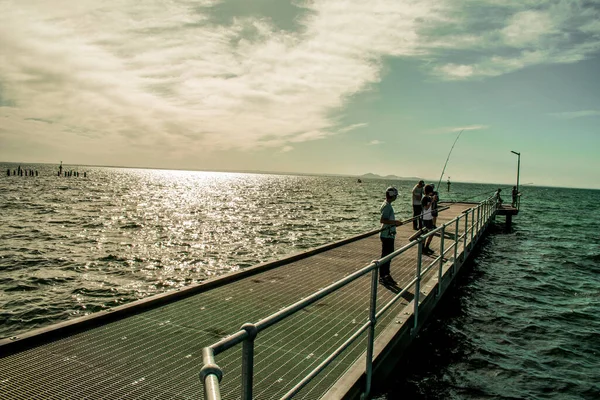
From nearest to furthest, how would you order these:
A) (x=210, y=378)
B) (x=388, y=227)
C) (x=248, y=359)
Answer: (x=210, y=378) < (x=248, y=359) < (x=388, y=227)

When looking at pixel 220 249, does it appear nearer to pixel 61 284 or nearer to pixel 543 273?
pixel 61 284

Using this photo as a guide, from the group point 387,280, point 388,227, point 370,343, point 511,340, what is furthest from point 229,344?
point 511,340

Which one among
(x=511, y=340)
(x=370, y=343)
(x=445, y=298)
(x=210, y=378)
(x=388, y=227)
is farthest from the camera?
(x=445, y=298)

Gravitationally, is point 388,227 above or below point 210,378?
below

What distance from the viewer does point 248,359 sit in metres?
2.19

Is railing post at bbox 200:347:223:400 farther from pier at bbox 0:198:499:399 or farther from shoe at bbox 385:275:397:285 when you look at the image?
shoe at bbox 385:275:397:285

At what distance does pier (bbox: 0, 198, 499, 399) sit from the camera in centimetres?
414

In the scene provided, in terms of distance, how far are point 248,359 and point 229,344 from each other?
0.96 feet

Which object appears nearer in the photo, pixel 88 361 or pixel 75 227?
pixel 88 361

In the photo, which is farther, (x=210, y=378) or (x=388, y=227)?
(x=388, y=227)

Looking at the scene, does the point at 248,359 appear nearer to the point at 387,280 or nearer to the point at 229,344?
the point at 229,344

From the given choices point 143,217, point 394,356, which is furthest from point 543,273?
point 143,217

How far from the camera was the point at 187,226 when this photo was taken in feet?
→ 94.6

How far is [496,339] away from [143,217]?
30766 millimetres
